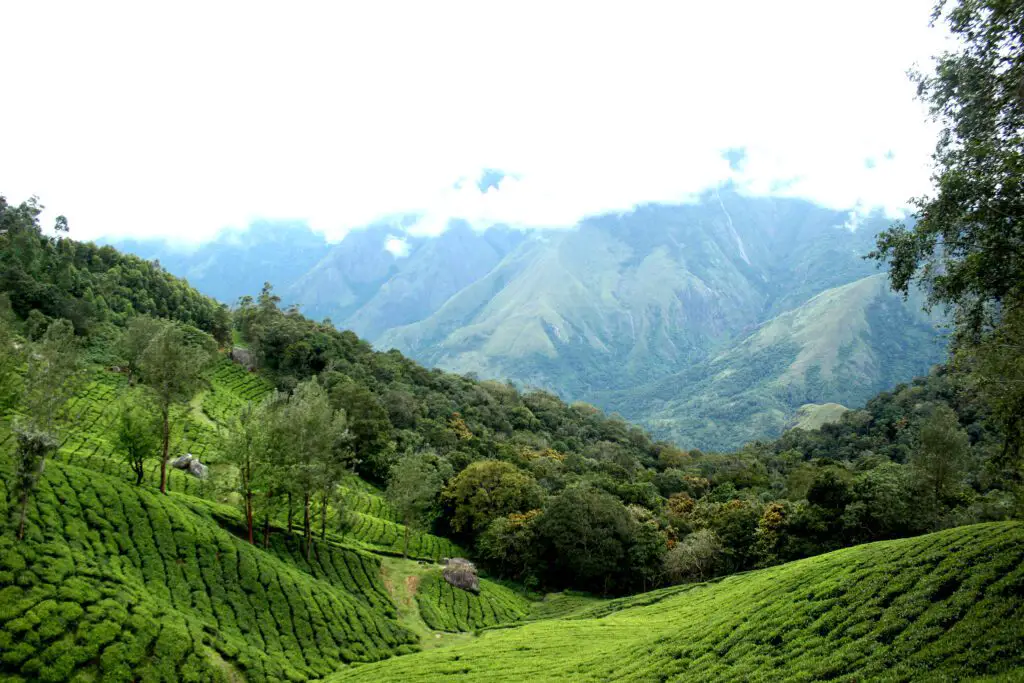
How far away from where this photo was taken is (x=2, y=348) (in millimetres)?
40562

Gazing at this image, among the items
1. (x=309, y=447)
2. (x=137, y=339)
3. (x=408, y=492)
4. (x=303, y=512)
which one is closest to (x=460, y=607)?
(x=408, y=492)

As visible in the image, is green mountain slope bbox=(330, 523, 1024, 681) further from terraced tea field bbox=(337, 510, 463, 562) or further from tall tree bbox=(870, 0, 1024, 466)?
terraced tea field bbox=(337, 510, 463, 562)

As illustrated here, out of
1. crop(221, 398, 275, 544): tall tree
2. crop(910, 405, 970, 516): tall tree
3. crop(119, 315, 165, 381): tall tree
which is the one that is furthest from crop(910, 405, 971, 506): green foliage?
crop(119, 315, 165, 381): tall tree

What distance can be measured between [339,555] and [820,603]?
39.1 metres

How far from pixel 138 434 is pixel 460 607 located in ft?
104

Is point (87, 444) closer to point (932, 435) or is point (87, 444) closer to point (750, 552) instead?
point (750, 552)

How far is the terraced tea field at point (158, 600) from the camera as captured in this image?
80.3 feet

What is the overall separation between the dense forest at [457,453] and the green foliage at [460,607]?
848 centimetres

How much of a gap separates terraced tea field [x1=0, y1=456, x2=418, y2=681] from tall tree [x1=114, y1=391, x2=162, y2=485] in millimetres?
4490

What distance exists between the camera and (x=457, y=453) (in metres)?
95.1

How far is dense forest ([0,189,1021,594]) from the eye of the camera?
4366 cm

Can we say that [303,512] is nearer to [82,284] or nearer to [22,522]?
[22,522]

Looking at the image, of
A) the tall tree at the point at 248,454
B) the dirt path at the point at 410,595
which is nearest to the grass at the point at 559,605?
the dirt path at the point at 410,595

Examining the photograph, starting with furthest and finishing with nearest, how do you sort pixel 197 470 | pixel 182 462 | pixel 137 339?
1. pixel 137 339
2. pixel 182 462
3. pixel 197 470
